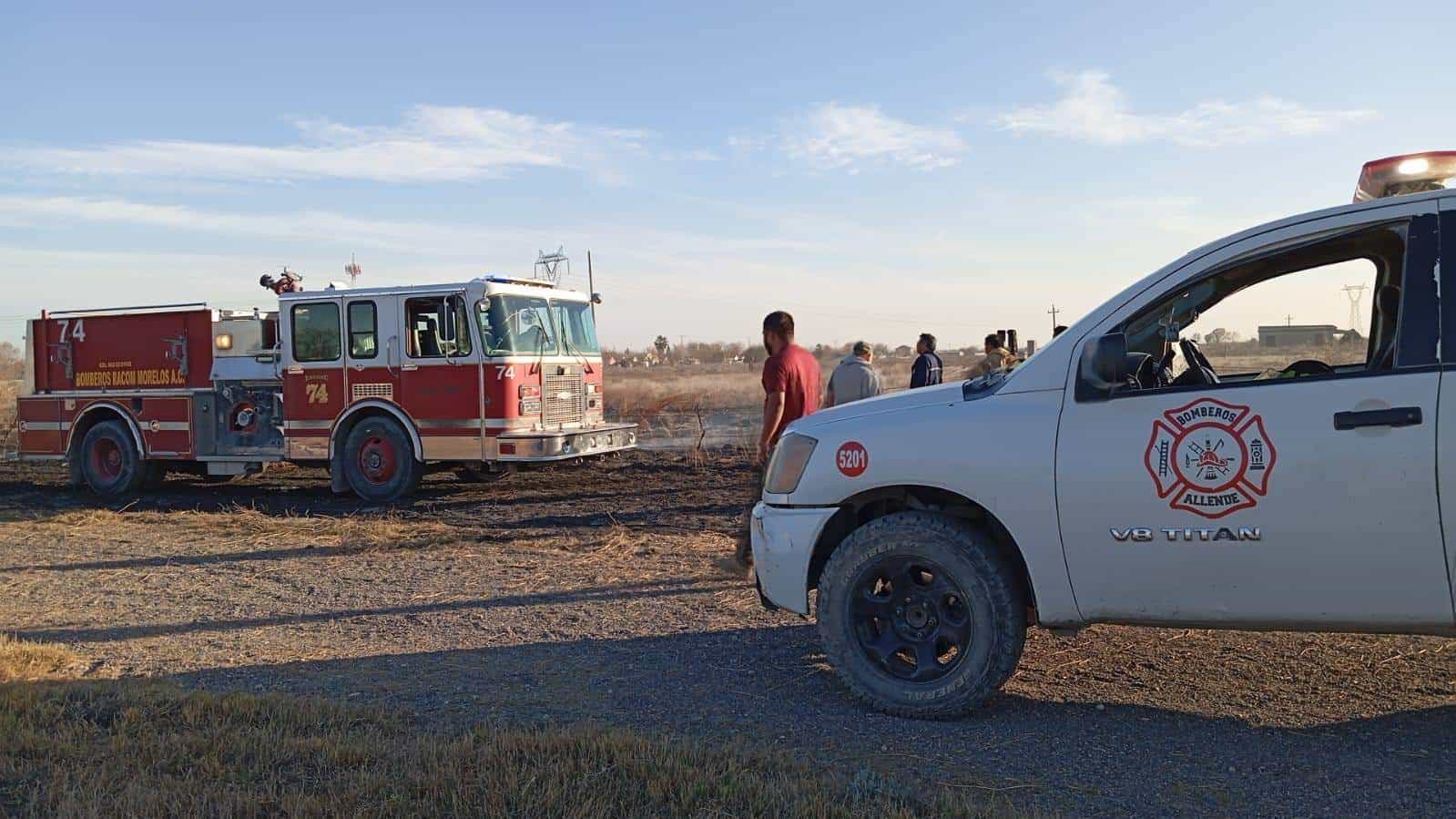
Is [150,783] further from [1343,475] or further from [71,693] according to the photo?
[1343,475]

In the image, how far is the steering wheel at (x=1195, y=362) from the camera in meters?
5.34

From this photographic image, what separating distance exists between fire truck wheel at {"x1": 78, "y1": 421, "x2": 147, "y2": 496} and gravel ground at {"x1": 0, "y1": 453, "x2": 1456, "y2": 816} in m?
4.93

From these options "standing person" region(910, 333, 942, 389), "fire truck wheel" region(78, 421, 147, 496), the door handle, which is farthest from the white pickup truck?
"fire truck wheel" region(78, 421, 147, 496)

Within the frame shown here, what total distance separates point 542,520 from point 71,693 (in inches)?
270

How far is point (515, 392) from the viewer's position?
1375cm

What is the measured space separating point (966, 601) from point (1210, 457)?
1159 mm

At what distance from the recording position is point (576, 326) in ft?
50.0

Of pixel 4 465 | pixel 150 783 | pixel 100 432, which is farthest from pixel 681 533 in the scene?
pixel 4 465

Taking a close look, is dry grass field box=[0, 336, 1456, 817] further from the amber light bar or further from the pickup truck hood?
the pickup truck hood

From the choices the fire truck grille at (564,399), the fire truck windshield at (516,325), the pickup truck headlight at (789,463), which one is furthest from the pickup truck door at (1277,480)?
the fire truck grille at (564,399)

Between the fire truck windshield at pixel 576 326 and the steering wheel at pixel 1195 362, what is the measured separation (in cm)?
1028

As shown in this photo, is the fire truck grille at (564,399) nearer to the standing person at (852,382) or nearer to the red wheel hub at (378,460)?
the red wheel hub at (378,460)

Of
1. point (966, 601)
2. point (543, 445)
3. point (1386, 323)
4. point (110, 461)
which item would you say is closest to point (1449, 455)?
point (1386, 323)

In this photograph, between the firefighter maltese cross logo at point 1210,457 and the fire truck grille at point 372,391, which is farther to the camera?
the fire truck grille at point 372,391
